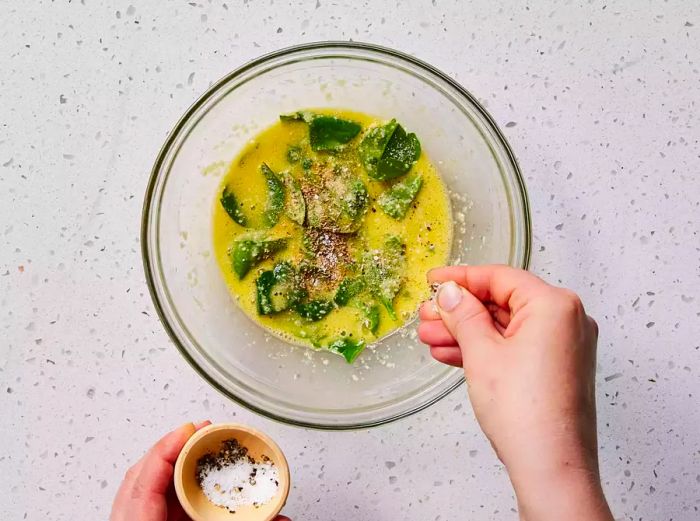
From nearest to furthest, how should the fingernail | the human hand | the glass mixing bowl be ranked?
the human hand < the fingernail < the glass mixing bowl

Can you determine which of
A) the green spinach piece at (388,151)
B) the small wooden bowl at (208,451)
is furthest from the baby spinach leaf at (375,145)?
the small wooden bowl at (208,451)

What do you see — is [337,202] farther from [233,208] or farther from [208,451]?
[208,451]

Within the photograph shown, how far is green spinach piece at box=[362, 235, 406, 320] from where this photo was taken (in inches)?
57.3

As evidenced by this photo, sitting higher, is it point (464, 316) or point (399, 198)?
point (399, 198)

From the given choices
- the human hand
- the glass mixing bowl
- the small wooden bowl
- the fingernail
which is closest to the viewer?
the human hand

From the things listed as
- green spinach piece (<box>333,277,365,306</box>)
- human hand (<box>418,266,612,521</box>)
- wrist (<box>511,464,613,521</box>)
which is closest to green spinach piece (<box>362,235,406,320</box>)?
green spinach piece (<box>333,277,365,306</box>)

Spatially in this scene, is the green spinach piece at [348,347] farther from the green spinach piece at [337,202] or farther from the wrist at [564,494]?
the wrist at [564,494]

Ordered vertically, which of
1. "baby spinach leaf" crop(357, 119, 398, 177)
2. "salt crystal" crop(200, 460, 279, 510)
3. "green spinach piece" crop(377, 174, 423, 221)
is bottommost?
"salt crystal" crop(200, 460, 279, 510)

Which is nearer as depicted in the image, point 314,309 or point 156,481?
point 156,481

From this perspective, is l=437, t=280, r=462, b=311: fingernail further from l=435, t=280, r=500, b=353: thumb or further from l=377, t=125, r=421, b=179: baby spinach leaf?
l=377, t=125, r=421, b=179: baby spinach leaf

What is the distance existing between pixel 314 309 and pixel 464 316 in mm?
399

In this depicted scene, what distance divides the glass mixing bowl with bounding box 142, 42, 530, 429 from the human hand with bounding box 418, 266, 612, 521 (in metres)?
0.31

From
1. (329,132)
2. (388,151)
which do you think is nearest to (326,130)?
(329,132)

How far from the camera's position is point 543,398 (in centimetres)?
104
